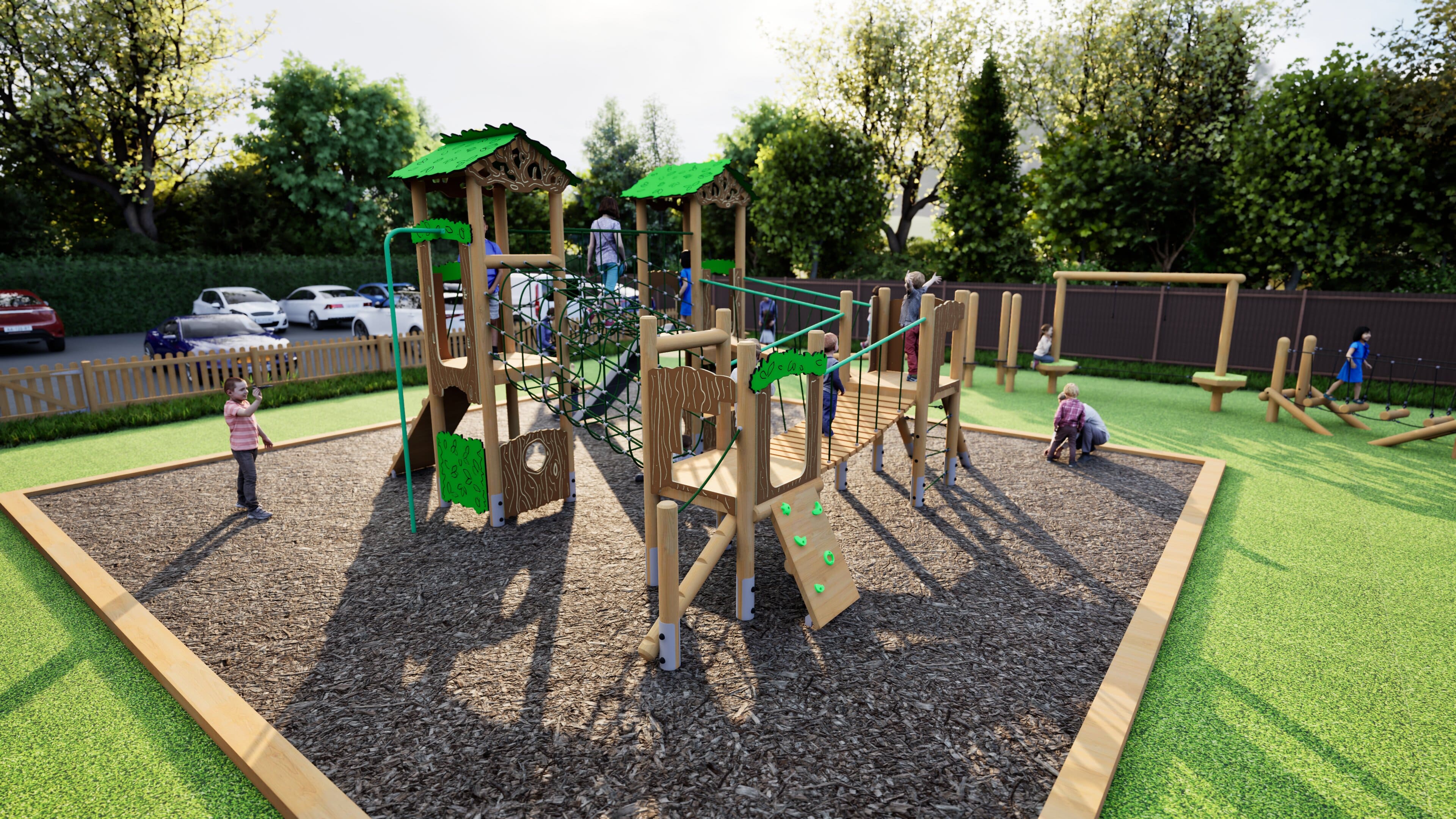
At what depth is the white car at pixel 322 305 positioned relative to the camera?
2484cm

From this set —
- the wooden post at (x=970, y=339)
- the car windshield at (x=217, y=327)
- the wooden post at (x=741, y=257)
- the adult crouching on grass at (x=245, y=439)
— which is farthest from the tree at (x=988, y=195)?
the adult crouching on grass at (x=245, y=439)

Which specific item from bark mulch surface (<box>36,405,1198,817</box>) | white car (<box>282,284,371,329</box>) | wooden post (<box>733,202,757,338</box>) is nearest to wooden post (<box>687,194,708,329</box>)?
wooden post (<box>733,202,757,338</box>)

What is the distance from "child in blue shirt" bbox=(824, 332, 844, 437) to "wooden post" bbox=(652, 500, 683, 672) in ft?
9.74

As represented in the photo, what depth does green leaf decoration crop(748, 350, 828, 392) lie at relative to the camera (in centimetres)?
440

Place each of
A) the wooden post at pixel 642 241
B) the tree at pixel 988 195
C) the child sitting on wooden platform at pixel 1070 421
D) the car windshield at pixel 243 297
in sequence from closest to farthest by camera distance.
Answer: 1. the wooden post at pixel 642 241
2. the child sitting on wooden platform at pixel 1070 421
3. the car windshield at pixel 243 297
4. the tree at pixel 988 195

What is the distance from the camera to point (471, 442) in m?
6.84

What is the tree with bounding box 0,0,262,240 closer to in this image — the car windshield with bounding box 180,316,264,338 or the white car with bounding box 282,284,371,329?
the white car with bounding box 282,284,371,329

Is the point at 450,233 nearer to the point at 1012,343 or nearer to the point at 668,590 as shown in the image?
the point at 668,590

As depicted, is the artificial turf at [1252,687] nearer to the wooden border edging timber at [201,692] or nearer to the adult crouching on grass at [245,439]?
the wooden border edging timber at [201,692]

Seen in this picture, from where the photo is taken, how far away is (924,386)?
7.27m

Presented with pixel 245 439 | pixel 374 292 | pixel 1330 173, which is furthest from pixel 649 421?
pixel 374 292

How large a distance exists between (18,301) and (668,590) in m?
23.2

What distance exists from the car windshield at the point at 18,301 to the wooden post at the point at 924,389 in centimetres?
2304

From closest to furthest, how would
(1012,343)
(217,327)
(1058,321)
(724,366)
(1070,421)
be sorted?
1. (724,366)
2. (1070,421)
3. (1012,343)
4. (1058,321)
5. (217,327)
